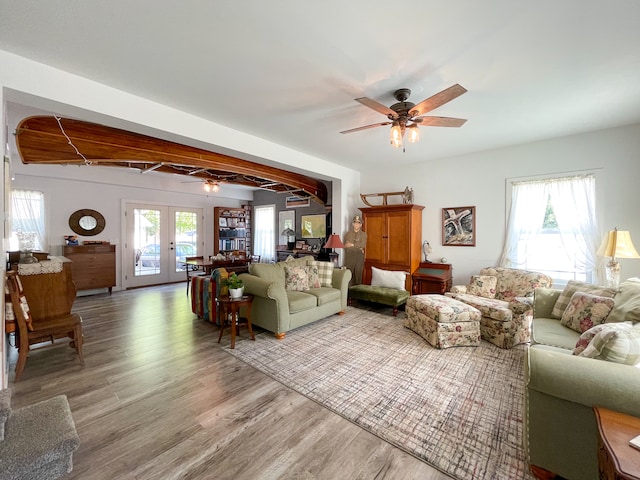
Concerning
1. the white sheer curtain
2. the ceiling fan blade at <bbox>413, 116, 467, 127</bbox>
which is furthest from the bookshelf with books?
the ceiling fan blade at <bbox>413, 116, 467, 127</bbox>

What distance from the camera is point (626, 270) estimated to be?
11.6 ft

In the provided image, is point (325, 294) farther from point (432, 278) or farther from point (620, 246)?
point (620, 246)

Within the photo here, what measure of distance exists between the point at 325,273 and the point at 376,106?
276 centimetres

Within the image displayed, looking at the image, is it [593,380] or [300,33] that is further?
[300,33]

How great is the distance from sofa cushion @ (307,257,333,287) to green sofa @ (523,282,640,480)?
310 centimetres

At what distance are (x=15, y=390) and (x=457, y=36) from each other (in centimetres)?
441

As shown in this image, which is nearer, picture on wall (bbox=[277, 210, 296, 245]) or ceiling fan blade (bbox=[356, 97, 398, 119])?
ceiling fan blade (bbox=[356, 97, 398, 119])

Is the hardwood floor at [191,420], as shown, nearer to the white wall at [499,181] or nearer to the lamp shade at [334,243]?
the lamp shade at [334,243]

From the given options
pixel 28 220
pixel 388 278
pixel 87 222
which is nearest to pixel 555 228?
pixel 388 278

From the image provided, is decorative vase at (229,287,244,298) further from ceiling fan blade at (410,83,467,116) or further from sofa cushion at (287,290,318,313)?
ceiling fan blade at (410,83,467,116)

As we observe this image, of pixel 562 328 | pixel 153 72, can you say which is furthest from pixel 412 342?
pixel 153 72

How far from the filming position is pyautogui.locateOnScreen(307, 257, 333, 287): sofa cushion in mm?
4477

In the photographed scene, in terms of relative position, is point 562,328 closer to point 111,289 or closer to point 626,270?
point 626,270

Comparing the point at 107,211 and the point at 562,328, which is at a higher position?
the point at 107,211
